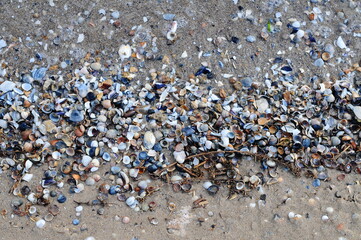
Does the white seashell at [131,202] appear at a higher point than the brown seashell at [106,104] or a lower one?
lower

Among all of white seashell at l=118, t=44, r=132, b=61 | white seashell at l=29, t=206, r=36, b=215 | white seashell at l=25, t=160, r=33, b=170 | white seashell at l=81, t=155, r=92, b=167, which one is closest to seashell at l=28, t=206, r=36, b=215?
white seashell at l=29, t=206, r=36, b=215

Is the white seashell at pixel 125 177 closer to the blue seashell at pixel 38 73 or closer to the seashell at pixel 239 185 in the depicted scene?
the seashell at pixel 239 185

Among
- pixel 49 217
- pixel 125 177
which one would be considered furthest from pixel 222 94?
pixel 49 217

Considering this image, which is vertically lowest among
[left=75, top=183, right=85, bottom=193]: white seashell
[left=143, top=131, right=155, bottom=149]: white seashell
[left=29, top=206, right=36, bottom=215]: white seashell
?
[left=29, top=206, right=36, bottom=215]: white seashell

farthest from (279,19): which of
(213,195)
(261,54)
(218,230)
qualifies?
(218,230)

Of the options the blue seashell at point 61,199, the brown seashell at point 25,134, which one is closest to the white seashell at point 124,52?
the brown seashell at point 25,134

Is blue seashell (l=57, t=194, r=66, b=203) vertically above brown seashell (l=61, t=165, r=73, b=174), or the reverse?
brown seashell (l=61, t=165, r=73, b=174)

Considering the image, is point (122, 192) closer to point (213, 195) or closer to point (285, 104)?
point (213, 195)

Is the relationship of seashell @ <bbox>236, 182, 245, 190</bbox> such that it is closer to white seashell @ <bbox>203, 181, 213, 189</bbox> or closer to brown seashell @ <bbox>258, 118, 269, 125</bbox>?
white seashell @ <bbox>203, 181, 213, 189</bbox>
